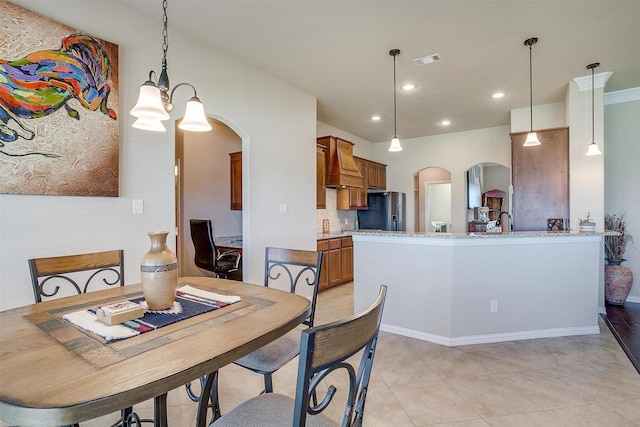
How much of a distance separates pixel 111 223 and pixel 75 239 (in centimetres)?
25

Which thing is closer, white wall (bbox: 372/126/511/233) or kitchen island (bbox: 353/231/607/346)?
kitchen island (bbox: 353/231/607/346)

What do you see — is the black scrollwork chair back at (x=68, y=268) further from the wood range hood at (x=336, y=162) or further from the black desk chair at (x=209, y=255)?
the wood range hood at (x=336, y=162)

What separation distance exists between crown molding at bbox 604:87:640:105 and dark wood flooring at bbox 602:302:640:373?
9.07 ft

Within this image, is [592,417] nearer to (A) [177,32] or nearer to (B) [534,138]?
(B) [534,138]

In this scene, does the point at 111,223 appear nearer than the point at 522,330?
Yes

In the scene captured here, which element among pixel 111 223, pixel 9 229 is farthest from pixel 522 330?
pixel 9 229

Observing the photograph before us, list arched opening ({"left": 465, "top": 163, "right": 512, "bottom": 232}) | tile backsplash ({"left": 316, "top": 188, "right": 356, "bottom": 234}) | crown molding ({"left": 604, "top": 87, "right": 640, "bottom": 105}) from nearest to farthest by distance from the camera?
crown molding ({"left": 604, "top": 87, "right": 640, "bottom": 105}) → tile backsplash ({"left": 316, "top": 188, "right": 356, "bottom": 234}) → arched opening ({"left": 465, "top": 163, "right": 512, "bottom": 232})

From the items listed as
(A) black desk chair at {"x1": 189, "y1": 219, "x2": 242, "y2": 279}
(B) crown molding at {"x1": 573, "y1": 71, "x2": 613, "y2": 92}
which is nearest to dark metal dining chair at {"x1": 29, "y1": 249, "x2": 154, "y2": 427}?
(A) black desk chair at {"x1": 189, "y1": 219, "x2": 242, "y2": 279}

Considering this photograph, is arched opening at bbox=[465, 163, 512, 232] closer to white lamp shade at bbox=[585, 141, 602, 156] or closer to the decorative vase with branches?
the decorative vase with branches

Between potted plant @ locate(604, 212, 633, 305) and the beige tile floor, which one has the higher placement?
potted plant @ locate(604, 212, 633, 305)

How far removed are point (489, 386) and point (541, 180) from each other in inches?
Result: 122

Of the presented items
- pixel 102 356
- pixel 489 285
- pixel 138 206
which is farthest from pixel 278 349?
pixel 489 285

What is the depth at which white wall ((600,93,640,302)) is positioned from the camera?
4.27m

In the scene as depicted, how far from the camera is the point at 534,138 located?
11.1ft
